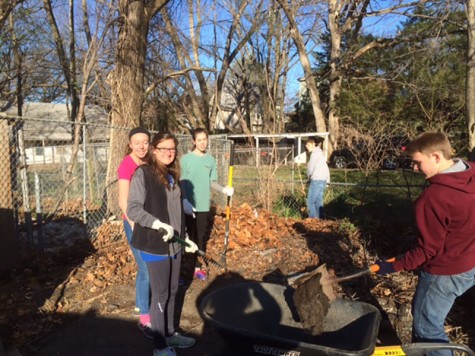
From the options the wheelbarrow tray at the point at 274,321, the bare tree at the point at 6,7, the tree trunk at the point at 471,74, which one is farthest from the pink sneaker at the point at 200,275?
the bare tree at the point at 6,7

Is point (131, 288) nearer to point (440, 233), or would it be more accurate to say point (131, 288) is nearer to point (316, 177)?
point (440, 233)

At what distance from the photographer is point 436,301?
257cm

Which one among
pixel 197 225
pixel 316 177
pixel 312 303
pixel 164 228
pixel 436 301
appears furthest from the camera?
pixel 316 177

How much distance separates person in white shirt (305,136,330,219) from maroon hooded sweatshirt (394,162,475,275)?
520 centimetres

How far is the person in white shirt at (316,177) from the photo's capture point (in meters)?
7.77

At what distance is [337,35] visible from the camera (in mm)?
21141

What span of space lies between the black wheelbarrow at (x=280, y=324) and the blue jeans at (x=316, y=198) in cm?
501

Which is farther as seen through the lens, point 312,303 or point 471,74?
point 471,74

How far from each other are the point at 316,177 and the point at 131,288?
177 inches

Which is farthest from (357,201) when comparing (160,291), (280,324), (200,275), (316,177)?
(160,291)

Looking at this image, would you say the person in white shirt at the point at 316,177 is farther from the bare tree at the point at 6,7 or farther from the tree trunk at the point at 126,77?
the bare tree at the point at 6,7

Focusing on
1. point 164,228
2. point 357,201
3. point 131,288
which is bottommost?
point 131,288

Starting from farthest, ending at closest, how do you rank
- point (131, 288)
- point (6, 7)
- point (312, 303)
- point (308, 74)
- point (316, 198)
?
1. point (308, 74)
2. point (6, 7)
3. point (316, 198)
4. point (131, 288)
5. point (312, 303)

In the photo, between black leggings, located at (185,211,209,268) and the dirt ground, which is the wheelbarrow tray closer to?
the dirt ground
